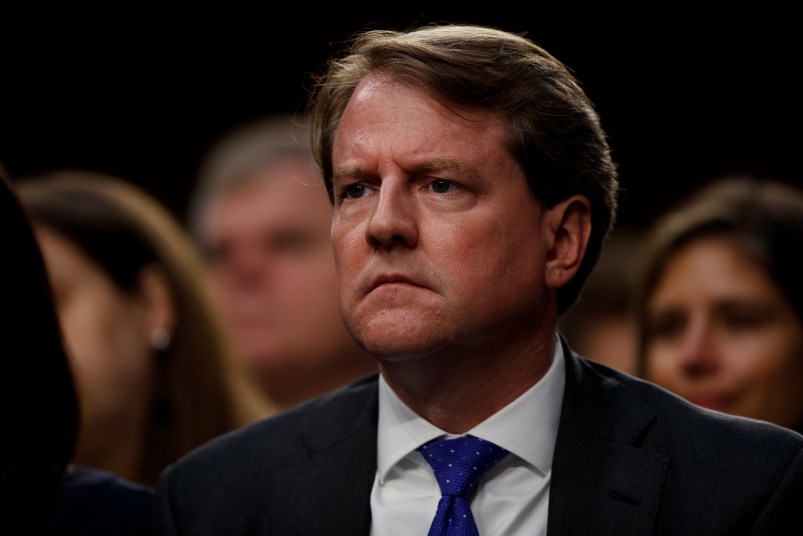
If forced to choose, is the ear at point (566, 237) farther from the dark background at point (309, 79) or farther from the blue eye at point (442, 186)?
the dark background at point (309, 79)

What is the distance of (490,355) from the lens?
270cm

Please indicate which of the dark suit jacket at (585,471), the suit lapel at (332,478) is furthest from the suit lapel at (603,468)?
the suit lapel at (332,478)

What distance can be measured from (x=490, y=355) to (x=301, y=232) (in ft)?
8.79

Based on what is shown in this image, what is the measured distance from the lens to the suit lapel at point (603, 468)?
2549 mm

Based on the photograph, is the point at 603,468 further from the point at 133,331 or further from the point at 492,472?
the point at 133,331

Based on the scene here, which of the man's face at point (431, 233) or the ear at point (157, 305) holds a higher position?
the man's face at point (431, 233)

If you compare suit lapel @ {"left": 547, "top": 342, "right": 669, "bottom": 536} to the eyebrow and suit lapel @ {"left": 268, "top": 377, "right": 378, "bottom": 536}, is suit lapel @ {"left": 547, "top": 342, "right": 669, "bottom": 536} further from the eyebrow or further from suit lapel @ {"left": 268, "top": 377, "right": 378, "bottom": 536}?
the eyebrow

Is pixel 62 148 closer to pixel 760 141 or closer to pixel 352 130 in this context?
pixel 760 141

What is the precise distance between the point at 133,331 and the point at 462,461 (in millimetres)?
1711

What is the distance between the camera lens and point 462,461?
2.63 m

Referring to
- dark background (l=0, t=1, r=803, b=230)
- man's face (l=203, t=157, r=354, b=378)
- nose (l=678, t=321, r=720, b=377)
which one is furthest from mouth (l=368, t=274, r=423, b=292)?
dark background (l=0, t=1, r=803, b=230)

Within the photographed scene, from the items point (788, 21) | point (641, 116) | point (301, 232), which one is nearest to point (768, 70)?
point (788, 21)

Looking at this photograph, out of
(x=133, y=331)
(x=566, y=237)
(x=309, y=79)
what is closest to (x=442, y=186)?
(x=566, y=237)

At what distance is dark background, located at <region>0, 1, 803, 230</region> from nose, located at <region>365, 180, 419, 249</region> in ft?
10.9
